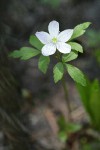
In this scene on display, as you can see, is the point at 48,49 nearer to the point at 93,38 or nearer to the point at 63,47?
the point at 63,47

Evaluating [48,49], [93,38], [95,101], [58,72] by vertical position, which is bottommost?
[95,101]

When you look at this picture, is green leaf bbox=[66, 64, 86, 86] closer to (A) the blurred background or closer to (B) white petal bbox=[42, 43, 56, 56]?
(B) white petal bbox=[42, 43, 56, 56]

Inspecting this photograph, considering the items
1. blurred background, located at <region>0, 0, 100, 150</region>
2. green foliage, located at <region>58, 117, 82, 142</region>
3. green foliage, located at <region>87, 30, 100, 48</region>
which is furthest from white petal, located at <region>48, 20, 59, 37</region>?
green foliage, located at <region>87, 30, 100, 48</region>

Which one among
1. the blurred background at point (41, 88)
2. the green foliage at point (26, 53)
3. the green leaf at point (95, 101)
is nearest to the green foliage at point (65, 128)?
the blurred background at point (41, 88)

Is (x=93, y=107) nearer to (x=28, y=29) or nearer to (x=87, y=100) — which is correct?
(x=87, y=100)

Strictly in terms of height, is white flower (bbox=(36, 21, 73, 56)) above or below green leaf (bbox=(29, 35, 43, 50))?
below

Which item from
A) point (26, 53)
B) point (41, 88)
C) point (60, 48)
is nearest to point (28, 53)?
point (26, 53)

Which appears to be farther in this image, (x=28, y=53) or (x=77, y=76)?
(x=28, y=53)
